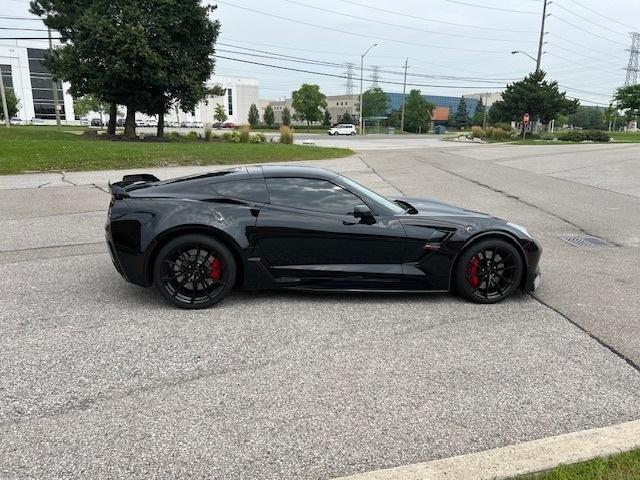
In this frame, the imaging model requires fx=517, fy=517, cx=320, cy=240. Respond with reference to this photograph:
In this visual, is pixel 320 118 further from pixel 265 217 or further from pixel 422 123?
pixel 265 217

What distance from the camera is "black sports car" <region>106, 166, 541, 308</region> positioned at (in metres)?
4.51

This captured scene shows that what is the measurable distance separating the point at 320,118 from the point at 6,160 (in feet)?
299

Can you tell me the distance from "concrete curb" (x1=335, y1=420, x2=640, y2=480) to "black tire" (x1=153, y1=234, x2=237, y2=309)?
8.20 feet

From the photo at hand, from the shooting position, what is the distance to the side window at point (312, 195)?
473 centimetres

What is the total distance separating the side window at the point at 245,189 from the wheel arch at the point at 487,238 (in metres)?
1.84

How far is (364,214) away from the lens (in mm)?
4629

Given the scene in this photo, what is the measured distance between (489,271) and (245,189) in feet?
7.84

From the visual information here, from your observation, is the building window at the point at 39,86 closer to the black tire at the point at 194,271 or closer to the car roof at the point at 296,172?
the car roof at the point at 296,172

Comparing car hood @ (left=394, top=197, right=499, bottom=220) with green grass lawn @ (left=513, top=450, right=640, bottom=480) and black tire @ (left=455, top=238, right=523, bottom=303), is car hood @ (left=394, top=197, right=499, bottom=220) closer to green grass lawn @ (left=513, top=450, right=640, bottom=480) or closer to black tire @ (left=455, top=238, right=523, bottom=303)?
black tire @ (left=455, top=238, right=523, bottom=303)

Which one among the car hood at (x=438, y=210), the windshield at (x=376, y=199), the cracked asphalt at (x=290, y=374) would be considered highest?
the windshield at (x=376, y=199)

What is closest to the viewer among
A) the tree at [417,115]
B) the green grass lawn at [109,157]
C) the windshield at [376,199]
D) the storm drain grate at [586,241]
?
the windshield at [376,199]

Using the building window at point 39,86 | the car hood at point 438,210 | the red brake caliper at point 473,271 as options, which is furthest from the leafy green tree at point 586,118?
the red brake caliper at point 473,271

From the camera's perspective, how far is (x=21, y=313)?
4.42 m

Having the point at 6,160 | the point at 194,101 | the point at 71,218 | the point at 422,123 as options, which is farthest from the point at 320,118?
the point at 71,218
